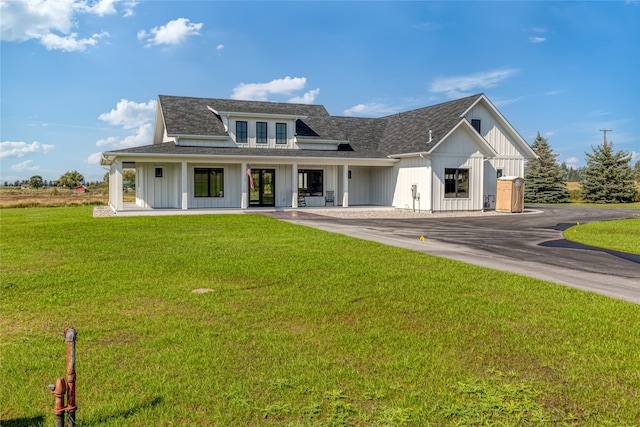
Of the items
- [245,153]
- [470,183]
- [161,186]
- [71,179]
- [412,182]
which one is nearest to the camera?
[245,153]

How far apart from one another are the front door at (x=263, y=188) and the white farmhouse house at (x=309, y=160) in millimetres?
59

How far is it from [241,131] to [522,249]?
750 inches

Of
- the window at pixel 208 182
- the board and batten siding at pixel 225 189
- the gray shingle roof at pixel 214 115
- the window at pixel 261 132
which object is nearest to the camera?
the board and batten siding at pixel 225 189

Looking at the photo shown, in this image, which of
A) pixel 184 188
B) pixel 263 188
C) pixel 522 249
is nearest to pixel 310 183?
pixel 263 188

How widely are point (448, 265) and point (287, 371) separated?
5.76m

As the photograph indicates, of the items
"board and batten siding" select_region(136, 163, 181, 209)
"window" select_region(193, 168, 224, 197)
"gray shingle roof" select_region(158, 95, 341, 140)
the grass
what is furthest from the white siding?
"board and batten siding" select_region(136, 163, 181, 209)

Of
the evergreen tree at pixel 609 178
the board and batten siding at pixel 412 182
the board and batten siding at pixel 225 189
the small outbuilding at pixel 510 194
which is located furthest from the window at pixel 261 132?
the evergreen tree at pixel 609 178

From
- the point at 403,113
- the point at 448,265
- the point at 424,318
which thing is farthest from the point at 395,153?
the point at 424,318

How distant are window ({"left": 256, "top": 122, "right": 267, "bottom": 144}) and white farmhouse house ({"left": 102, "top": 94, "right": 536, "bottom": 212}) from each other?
6 centimetres

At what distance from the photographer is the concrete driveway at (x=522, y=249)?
27.0ft

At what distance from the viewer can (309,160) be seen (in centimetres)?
2531

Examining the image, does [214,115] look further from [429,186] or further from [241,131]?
[429,186]

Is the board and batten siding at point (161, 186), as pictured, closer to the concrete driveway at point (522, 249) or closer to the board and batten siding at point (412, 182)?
the concrete driveway at point (522, 249)

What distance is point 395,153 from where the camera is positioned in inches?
1085
